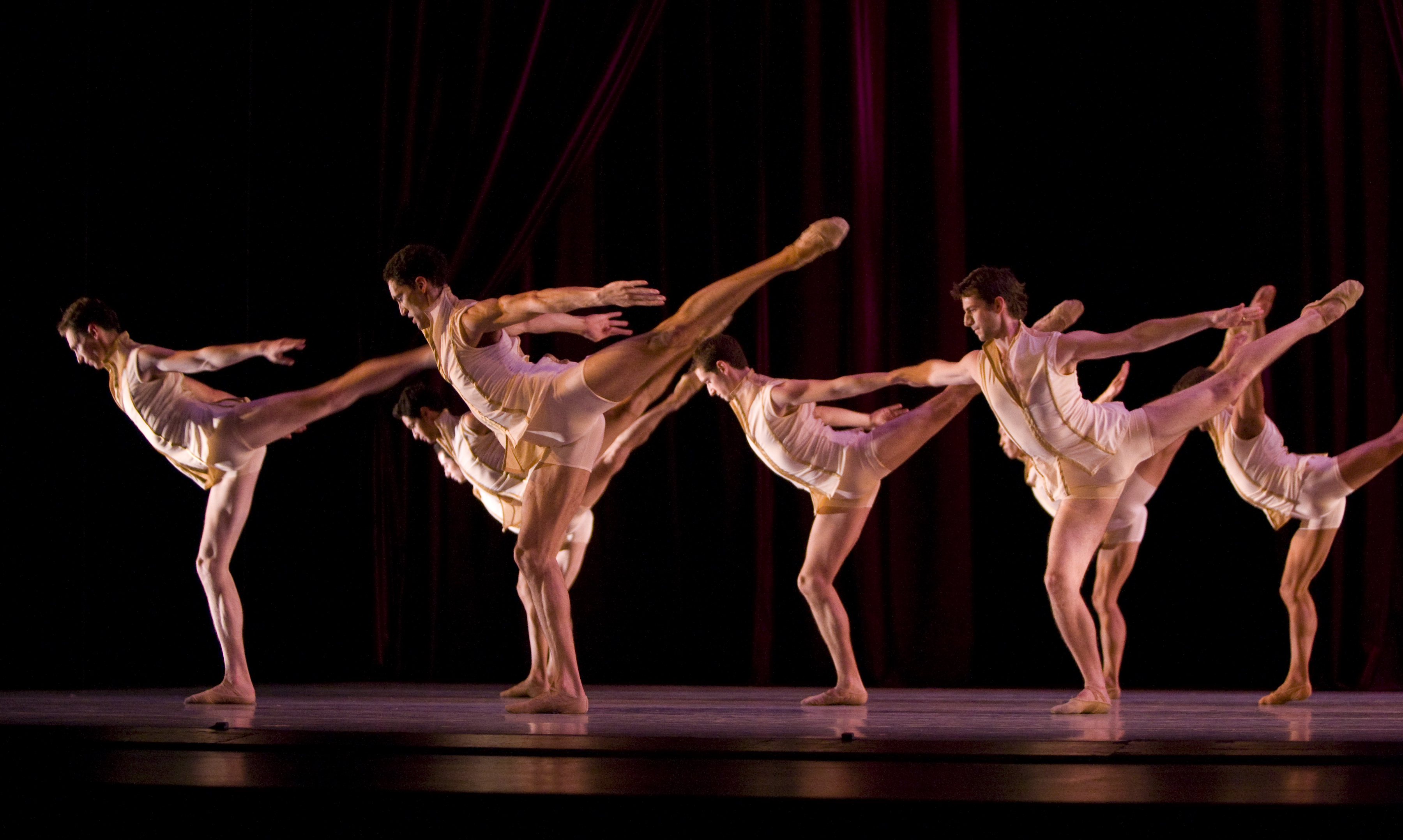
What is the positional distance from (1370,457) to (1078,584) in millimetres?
1457

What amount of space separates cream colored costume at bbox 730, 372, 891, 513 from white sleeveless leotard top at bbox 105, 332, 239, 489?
182 centimetres

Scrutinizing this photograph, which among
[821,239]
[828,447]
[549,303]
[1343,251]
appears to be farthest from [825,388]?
[1343,251]

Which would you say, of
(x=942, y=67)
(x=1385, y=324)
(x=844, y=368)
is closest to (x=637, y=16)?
(x=942, y=67)

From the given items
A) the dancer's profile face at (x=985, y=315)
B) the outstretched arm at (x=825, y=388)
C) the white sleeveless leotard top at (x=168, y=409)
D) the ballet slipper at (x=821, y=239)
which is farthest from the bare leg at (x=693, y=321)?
the white sleeveless leotard top at (x=168, y=409)

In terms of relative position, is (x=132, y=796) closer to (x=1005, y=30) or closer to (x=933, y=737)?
(x=933, y=737)

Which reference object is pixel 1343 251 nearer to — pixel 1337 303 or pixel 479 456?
pixel 1337 303

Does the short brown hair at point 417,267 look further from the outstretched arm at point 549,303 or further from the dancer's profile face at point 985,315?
the dancer's profile face at point 985,315

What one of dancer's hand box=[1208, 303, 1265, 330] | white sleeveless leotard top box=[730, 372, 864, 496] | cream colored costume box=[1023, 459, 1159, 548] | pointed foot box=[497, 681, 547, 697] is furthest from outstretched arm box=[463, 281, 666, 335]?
cream colored costume box=[1023, 459, 1159, 548]

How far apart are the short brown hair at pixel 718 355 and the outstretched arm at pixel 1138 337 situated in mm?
1188

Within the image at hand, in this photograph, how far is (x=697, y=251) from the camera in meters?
6.38

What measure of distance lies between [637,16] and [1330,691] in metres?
4.20

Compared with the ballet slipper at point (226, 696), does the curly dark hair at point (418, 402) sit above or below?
above

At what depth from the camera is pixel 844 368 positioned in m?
6.16

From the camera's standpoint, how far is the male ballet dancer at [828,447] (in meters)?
4.46
